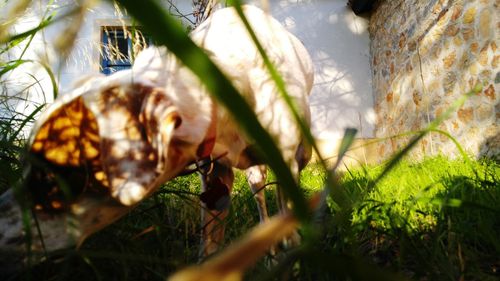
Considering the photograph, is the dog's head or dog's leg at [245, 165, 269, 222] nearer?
the dog's head

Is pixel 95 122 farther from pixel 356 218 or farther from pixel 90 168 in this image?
pixel 356 218

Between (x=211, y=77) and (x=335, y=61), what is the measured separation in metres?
5.78

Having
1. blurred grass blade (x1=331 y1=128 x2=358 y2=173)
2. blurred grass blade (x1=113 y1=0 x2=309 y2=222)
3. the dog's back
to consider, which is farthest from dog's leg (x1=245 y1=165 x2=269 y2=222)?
blurred grass blade (x1=113 y1=0 x2=309 y2=222)

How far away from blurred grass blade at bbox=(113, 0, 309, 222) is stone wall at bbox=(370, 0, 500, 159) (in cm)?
219

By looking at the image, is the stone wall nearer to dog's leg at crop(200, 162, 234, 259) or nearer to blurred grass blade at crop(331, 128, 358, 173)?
dog's leg at crop(200, 162, 234, 259)

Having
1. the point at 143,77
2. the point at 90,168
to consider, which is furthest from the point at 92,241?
the point at 143,77

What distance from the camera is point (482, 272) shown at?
38.2 inches

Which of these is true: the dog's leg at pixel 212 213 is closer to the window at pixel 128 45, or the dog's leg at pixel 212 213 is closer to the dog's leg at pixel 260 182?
the dog's leg at pixel 260 182

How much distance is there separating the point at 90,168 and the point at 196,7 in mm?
3778

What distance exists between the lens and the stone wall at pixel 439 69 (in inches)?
122

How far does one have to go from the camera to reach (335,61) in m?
5.77

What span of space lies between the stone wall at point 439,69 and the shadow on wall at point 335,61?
1.10ft

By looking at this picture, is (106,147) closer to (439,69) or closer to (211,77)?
(211,77)

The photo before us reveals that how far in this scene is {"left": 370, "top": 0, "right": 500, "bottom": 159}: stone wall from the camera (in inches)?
122
